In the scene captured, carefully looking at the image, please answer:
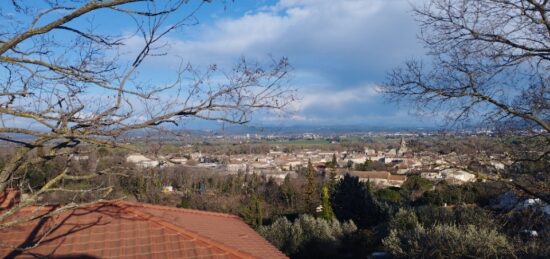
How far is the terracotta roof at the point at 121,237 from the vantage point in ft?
22.6

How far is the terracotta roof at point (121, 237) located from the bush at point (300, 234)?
34.0 ft

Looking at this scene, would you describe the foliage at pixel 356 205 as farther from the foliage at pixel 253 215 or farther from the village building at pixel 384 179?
the village building at pixel 384 179

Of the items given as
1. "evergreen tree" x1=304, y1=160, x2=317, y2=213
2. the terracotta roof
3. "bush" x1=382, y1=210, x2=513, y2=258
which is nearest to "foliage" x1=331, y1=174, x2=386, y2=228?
"evergreen tree" x1=304, y1=160, x2=317, y2=213

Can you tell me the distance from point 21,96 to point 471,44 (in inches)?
184

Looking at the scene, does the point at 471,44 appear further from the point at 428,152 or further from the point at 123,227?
the point at 123,227

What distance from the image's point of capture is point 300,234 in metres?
19.4

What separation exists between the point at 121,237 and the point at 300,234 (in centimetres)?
1275

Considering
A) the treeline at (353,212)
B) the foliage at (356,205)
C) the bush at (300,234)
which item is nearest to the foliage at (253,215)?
the treeline at (353,212)

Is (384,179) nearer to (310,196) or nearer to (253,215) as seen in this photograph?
(310,196)

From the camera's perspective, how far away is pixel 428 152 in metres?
5.87

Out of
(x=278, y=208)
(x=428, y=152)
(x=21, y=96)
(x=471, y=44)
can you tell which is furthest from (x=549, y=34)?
(x=278, y=208)

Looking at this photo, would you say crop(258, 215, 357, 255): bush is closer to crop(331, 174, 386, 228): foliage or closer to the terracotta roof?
crop(331, 174, 386, 228): foliage

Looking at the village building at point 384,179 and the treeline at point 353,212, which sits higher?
the treeline at point 353,212

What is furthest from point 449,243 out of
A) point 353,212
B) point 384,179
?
point 384,179
